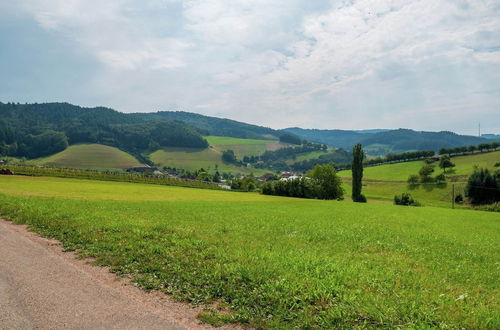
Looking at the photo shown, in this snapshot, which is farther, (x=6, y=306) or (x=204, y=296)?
(x=204, y=296)

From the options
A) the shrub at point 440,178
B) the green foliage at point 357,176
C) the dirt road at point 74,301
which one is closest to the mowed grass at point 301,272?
the dirt road at point 74,301

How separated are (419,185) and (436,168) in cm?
2648

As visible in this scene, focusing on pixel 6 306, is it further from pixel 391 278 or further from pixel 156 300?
pixel 391 278

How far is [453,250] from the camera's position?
16.3 m

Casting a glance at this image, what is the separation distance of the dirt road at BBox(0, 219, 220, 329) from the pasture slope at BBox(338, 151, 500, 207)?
11135 centimetres

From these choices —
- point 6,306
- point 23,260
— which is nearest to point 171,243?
point 23,260

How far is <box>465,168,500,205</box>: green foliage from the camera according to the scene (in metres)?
95.8

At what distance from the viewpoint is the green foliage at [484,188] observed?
95750 millimetres

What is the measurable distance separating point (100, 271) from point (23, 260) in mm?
3434

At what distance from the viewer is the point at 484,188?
96.9 m

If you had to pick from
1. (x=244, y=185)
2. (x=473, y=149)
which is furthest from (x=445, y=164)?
(x=244, y=185)

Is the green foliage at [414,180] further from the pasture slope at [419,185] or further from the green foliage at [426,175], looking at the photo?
the pasture slope at [419,185]

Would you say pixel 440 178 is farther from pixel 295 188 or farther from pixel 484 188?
pixel 295 188

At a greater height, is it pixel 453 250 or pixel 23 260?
pixel 23 260
